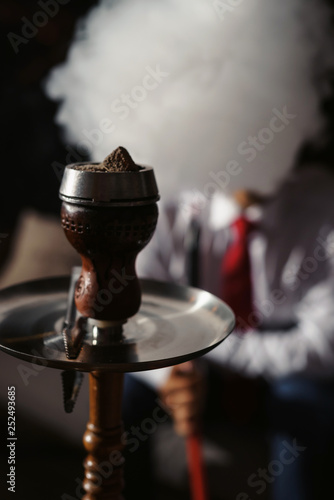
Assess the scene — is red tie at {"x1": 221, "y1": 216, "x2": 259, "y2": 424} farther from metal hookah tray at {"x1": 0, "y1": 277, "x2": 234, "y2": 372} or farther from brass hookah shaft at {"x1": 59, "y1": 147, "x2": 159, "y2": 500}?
brass hookah shaft at {"x1": 59, "y1": 147, "x2": 159, "y2": 500}

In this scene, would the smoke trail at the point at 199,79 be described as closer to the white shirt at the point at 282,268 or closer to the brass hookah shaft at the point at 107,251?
the white shirt at the point at 282,268

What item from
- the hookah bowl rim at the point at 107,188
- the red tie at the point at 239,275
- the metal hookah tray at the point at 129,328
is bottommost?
the red tie at the point at 239,275

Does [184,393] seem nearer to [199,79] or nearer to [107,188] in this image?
[199,79]

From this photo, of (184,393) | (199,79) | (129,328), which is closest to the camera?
(129,328)

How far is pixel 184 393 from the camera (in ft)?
6.02

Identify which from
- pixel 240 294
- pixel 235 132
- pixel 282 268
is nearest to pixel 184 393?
pixel 240 294

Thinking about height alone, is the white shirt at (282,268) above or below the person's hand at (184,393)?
above

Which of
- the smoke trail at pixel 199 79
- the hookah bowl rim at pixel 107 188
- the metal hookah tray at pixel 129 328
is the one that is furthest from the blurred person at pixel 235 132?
the hookah bowl rim at pixel 107 188

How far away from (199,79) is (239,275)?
79 cm

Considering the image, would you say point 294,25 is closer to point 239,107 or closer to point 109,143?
point 239,107

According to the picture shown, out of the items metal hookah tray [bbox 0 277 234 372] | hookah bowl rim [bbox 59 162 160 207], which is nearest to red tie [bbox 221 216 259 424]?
metal hookah tray [bbox 0 277 234 372]

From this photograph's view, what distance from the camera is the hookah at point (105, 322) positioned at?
646 millimetres

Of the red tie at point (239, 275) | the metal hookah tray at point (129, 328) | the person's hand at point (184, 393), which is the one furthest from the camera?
the red tie at point (239, 275)

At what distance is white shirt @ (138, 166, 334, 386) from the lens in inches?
75.4
